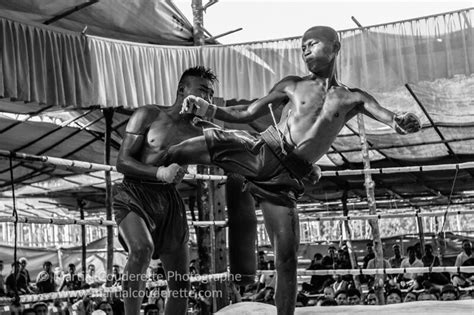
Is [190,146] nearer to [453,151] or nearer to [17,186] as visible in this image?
[453,151]

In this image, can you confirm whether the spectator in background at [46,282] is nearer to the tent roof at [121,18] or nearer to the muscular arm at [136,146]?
the tent roof at [121,18]

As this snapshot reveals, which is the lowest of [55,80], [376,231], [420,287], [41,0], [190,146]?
[420,287]

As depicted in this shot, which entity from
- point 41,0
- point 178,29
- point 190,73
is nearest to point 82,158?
point 178,29

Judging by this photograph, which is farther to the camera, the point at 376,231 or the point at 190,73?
the point at 376,231

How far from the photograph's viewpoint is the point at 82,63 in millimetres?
4727

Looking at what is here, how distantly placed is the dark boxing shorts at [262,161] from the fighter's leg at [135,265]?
50cm

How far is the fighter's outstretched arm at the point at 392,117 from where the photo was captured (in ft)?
8.21

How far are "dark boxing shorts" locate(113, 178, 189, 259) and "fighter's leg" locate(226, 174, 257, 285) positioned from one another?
26 centimetres

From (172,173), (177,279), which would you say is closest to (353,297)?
(177,279)

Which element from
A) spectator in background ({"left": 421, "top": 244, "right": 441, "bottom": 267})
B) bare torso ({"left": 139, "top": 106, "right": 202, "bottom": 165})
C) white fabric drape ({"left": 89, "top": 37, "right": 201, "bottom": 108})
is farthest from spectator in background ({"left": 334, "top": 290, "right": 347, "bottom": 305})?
bare torso ({"left": 139, "top": 106, "right": 202, "bottom": 165})

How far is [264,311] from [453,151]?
265 inches

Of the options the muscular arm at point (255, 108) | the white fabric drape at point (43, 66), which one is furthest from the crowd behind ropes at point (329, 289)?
the muscular arm at point (255, 108)

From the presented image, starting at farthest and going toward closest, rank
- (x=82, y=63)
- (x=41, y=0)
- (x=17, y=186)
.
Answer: (x=17, y=186) → (x=41, y=0) → (x=82, y=63)

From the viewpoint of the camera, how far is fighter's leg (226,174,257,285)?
2936mm
